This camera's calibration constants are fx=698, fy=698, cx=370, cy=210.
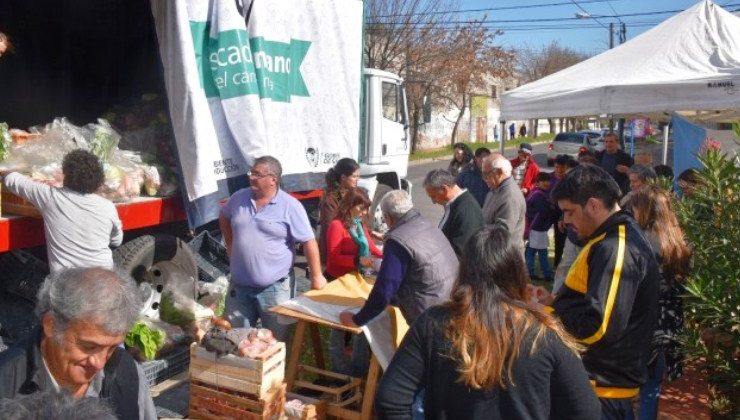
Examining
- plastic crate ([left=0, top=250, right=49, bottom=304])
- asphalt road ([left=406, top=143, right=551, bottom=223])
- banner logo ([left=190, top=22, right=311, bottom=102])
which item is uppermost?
banner logo ([left=190, top=22, right=311, bottom=102])

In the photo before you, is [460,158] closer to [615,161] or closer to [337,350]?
[615,161]

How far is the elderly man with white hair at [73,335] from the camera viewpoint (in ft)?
6.79

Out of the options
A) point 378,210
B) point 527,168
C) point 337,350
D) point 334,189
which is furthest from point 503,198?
point 378,210

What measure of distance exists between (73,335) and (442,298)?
2.22 meters

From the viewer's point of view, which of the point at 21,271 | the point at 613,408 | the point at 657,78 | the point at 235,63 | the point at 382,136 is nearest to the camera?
the point at 613,408

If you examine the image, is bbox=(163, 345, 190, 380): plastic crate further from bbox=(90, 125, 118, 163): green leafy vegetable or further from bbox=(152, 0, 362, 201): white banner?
bbox=(90, 125, 118, 163): green leafy vegetable

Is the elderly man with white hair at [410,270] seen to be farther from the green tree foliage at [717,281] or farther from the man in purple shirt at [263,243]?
the green tree foliage at [717,281]

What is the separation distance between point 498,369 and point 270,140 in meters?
3.96

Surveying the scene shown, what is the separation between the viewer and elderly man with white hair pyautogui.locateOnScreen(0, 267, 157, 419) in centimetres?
207

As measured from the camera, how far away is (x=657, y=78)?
23.1 feet

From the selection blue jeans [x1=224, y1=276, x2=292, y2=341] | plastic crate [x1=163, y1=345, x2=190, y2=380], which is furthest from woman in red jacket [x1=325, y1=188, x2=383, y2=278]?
plastic crate [x1=163, y1=345, x2=190, y2=380]

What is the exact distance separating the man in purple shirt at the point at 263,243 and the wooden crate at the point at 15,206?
1222 mm

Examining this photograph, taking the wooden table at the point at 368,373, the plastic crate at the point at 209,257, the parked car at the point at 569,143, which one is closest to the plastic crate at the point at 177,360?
→ the plastic crate at the point at 209,257

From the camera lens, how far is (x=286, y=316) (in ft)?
14.6
